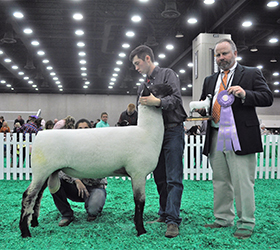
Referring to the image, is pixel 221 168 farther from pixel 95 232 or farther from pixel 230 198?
pixel 95 232

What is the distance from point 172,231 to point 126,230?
55 centimetres

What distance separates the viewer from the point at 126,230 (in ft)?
11.1

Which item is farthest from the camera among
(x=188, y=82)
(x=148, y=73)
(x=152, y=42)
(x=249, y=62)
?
(x=188, y=82)

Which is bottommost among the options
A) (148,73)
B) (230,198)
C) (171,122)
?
(230,198)

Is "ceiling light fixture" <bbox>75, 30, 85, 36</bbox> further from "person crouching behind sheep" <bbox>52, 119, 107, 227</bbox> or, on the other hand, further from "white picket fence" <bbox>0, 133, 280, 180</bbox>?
"person crouching behind sheep" <bbox>52, 119, 107, 227</bbox>

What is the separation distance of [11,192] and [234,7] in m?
8.94

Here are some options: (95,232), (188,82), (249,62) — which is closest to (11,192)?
(95,232)

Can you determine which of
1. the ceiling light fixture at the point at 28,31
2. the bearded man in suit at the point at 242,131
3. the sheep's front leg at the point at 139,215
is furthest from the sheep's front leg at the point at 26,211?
the ceiling light fixture at the point at 28,31

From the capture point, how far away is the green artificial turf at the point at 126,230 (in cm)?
294

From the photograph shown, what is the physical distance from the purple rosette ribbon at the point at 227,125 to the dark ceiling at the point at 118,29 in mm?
7337

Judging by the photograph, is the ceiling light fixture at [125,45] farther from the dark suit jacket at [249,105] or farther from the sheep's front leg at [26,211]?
the sheep's front leg at [26,211]

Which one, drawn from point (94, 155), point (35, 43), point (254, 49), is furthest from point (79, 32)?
point (94, 155)

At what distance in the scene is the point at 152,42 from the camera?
13.4m

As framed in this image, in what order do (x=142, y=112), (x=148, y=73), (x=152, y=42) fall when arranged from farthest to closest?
(x=152, y=42)
(x=148, y=73)
(x=142, y=112)
